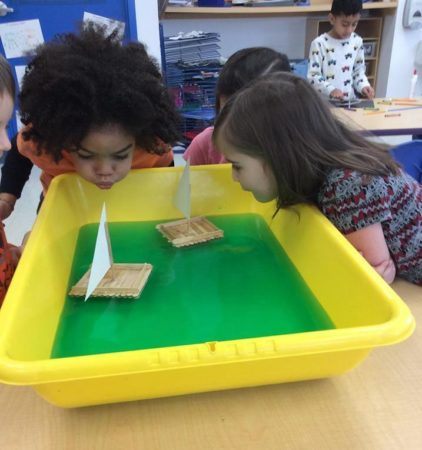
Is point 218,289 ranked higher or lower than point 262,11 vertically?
lower

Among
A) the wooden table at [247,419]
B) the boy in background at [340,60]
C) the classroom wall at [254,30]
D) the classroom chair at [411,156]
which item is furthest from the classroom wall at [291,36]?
the wooden table at [247,419]

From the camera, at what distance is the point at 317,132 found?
66cm

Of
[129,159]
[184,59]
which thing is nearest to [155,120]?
[129,159]

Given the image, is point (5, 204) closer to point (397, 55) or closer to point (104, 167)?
point (104, 167)

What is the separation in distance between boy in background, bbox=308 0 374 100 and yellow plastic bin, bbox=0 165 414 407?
5.47 feet

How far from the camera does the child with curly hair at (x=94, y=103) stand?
68cm

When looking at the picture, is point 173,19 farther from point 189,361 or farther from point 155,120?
point 189,361

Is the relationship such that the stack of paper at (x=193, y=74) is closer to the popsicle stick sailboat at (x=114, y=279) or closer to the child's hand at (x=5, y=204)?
the child's hand at (x=5, y=204)

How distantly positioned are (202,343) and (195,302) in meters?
0.22

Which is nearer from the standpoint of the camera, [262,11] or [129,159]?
[129,159]

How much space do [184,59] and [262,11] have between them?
Answer: 57 cm

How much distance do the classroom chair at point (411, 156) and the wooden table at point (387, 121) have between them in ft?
0.74

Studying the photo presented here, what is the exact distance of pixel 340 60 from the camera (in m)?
2.19

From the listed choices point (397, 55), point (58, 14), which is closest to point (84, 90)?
point (58, 14)
